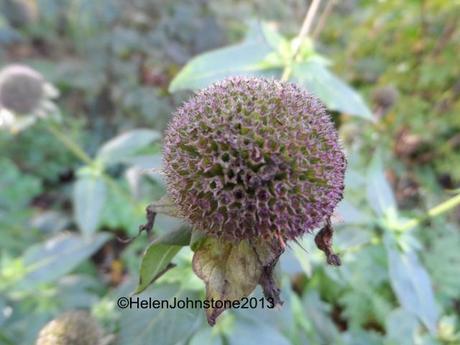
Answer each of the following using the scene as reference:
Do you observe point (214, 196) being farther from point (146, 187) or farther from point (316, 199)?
point (146, 187)

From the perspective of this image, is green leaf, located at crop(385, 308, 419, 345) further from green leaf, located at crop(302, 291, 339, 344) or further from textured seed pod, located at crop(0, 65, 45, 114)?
textured seed pod, located at crop(0, 65, 45, 114)

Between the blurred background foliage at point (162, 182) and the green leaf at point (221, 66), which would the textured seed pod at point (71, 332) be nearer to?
the blurred background foliage at point (162, 182)

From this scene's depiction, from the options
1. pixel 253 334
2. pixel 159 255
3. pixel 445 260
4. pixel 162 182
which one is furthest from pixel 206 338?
pixel 445 260

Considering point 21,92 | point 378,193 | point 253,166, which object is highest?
point 21,92

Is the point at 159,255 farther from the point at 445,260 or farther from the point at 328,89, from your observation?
the point at 445,260

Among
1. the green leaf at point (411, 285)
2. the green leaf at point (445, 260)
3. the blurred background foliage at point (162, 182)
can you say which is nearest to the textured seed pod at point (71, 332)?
the blurred background foliage at point (162, 182)

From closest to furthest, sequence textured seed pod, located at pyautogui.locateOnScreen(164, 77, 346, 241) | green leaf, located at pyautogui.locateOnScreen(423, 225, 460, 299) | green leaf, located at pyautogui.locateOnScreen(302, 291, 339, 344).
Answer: textured seed pod, located at pyautogui.locateOnScreen(164, 77, 346, 241) < green leaf, located at pyautogui.locateOnScreen(302, 291, 339, 344) < green leaf, located at pyautogui.locateOnScreen(423, 225, 460, 299)

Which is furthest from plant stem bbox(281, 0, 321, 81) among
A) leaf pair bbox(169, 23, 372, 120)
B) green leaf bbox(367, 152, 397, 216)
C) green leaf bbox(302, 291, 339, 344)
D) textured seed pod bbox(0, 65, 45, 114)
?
textured seed pod bbox(0, 65, 45, 114)
